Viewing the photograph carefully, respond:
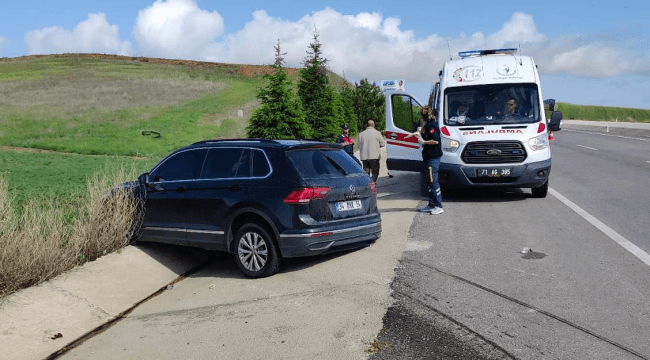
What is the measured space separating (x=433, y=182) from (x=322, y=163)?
160 inches

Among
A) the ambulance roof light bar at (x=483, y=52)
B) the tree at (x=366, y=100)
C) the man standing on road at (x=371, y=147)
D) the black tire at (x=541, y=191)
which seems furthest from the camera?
the tree at (x=366, y=100)

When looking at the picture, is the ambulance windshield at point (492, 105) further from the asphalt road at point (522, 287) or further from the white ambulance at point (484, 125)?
the asphalt road at point (522, 287)

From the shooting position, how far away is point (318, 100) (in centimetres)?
3394

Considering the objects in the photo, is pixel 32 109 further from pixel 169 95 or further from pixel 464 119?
pixel 464 119

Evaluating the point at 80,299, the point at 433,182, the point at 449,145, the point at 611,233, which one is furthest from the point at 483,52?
the point at 80,299

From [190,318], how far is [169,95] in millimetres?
72819

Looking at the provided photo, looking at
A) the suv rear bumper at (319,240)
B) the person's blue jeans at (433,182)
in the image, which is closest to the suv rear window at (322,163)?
the suv rear bumper at (319,240)

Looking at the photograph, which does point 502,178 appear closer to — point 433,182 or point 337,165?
point 433,182

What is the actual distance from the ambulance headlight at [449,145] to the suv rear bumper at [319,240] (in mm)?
5442

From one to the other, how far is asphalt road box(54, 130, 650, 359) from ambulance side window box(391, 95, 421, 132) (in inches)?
145

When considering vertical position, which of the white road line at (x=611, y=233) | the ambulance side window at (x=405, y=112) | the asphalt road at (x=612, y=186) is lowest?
the asphalt road at (x=612, y=186)

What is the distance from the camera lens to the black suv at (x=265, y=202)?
7645mm

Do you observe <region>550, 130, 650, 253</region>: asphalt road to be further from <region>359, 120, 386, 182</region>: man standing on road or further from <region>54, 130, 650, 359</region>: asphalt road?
<region>359, 120, 386, 182</region>: man standing on road

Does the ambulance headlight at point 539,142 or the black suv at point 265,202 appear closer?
the black suv at point 265,202
